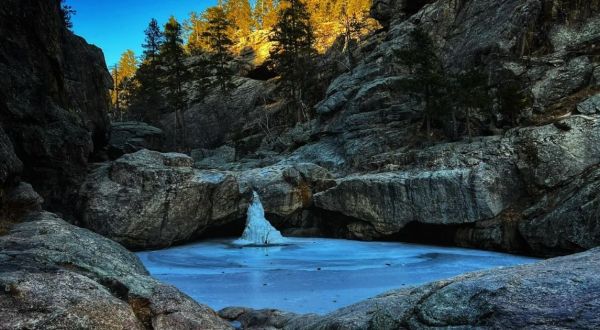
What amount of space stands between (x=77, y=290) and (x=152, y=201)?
40.6 feet

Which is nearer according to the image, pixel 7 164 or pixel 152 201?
pixel 7 164

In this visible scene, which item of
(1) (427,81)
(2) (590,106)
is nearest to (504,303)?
(2) (590,106)

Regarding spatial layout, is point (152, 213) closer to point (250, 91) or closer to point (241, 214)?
point (241, 214)

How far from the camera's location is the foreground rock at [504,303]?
11.0 ft

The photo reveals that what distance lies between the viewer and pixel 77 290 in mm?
4566

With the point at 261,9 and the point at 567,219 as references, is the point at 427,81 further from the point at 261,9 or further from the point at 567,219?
the point at 261,9

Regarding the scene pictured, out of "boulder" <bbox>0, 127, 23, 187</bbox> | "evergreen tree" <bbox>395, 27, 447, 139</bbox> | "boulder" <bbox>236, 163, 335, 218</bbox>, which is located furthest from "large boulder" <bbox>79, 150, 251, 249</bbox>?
"evergreen tree" <bbox>395, 27, 447, 139</bbox>

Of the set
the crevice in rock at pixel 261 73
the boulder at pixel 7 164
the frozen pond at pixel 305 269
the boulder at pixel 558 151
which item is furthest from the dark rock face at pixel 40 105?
the crevice in rock at pixel 261 73

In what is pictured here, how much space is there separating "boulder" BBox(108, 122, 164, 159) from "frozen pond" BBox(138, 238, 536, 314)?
15215mm

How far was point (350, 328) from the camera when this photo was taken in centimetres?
450

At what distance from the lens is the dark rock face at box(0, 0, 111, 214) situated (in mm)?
12797

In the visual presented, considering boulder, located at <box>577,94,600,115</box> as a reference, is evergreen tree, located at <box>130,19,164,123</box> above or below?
above

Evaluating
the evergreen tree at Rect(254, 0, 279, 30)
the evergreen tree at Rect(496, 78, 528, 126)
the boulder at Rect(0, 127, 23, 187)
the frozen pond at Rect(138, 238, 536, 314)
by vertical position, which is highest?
the evergreen tree at Rect(254, 0, 279, 30)

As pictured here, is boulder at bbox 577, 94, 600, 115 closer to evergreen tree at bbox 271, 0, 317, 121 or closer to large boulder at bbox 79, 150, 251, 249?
large boulder at bbox 79, 150, 251, 249
